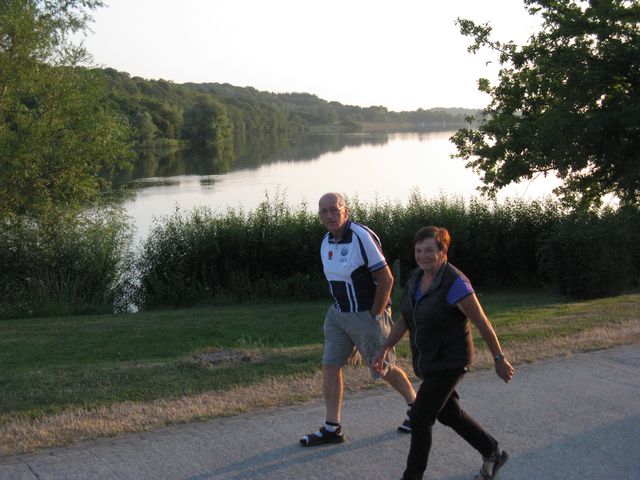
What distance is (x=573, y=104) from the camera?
Result: 51.4 feet

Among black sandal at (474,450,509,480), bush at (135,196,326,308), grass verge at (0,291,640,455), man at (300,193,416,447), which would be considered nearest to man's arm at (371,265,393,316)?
man at (300,193,416,447)

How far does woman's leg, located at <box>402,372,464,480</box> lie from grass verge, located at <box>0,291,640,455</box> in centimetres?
176

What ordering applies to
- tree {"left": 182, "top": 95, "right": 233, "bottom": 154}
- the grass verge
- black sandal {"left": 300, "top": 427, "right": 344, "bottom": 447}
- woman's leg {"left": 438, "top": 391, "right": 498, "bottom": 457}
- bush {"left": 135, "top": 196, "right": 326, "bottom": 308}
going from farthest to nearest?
tree {"left": 182, "top": 95, "right": 233, "bottom": 154}, bush {"left": 135, "top": 196, "right": 326, "bottom": 308}, the grass verge, black sandal {"left": 300, "top": 427, "right": 344, "bottom": 447}, woman's leg {"left": 438, "top": 391, "right": 498, "bottom": 457}

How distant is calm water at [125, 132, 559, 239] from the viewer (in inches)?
1411

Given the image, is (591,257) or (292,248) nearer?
(591,257)

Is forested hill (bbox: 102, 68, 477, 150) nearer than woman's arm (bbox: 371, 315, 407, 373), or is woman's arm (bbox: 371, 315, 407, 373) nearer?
woman's arm (bbox: 371, 315, 407, 373)

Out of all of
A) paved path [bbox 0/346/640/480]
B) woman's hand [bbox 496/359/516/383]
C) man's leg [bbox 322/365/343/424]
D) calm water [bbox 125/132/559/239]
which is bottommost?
calm water [bbox 125/132/559/239]

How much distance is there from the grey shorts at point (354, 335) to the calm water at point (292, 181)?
20.6m

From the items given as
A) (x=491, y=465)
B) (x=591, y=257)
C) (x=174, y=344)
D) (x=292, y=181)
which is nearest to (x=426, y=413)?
(x=491, y=465)

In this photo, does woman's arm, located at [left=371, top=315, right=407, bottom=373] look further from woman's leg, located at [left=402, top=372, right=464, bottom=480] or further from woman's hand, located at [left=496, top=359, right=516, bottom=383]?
woman's hand, located at [left=496, top=359, right=516, bottom=383]

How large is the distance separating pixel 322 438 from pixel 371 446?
320 millimetres

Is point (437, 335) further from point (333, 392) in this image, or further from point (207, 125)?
point (207, 125)

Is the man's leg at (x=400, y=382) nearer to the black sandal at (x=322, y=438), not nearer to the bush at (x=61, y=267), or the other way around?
the black sandal at (x=322, y=438)

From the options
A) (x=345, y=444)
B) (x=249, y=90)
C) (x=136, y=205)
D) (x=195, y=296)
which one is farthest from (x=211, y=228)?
(x=249, y=90)
